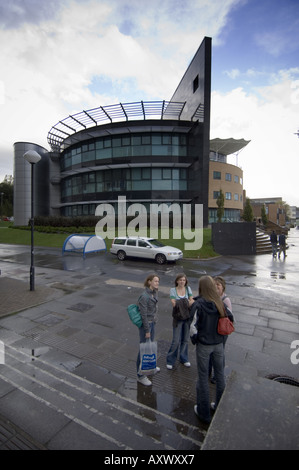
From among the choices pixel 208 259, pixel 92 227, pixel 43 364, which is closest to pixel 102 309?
pixel 43 364

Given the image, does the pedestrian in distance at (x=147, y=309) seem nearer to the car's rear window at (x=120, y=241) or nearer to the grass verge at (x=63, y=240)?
the car's rear window at (x=120, y=241)

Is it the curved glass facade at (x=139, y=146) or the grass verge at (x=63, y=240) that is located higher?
the curved glass facade at (x=139, y=146)

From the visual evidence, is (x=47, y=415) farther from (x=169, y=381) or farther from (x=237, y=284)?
(x=237, y=284)

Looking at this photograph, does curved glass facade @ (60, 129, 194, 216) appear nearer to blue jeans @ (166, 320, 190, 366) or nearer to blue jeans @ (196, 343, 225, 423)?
blue jeans @ (166, 320, 190, 366)

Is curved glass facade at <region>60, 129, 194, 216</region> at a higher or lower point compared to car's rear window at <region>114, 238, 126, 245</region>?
higher

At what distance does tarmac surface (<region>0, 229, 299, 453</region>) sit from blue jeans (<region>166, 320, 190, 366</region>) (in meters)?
0.19

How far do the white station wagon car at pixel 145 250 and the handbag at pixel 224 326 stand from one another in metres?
11.5

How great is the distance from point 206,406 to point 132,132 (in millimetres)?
32662

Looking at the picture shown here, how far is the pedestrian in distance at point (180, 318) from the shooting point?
13.7 feet

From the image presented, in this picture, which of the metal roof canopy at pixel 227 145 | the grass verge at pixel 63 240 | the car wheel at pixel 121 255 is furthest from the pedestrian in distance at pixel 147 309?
the metal roof canopy at pixel 227 145

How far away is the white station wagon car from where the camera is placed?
48.7 feet

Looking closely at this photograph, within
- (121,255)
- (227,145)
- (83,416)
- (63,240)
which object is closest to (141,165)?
(63,240)

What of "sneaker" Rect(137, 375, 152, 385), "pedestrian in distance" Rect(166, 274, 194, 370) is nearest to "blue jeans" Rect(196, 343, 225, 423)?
"pedestrian in distance" Rect(166, 274, 194, 370)

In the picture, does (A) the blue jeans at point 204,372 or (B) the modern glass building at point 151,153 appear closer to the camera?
(A) the blue jeans at point 204,372
